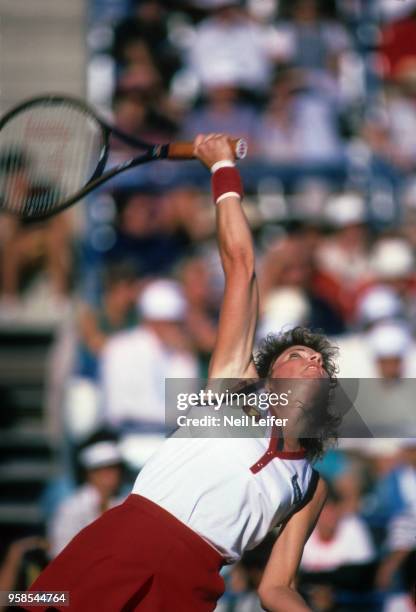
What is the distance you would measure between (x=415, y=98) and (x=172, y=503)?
5369 mm

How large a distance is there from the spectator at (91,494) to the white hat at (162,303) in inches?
37.5

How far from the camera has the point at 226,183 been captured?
3.37 meters

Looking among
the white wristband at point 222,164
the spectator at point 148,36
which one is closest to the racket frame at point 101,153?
the white wristband at point 222,164

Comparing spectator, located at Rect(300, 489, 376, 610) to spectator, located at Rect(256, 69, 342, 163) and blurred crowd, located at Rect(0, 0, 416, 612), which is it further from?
spectator, located at Rect(256, 69, 342, 163)

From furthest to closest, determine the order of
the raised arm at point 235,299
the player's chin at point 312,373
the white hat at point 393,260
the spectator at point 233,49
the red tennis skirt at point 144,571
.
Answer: the spectator at point 233,49, the white hat at point 393,260, the player's chin at point 312,373, the raised arm at point 235,299, the red tennis skirt at point 144,571

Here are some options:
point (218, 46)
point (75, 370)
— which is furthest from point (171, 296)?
point (218, 46)

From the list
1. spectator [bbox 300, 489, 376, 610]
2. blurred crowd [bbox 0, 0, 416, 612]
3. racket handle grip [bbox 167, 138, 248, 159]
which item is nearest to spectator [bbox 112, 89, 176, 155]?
blurred crowd [bbox 0, 0, 416, 612]

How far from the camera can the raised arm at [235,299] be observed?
3.21 metres

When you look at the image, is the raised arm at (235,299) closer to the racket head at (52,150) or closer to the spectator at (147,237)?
the racket head at (52,150)

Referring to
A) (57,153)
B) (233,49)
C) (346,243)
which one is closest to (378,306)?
(346,243)

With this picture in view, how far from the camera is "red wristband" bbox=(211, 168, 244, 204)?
337cm

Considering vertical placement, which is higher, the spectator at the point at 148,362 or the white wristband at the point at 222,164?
the white wristband at the point at 222,164

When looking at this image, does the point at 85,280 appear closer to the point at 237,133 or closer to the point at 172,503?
the point at 237,133

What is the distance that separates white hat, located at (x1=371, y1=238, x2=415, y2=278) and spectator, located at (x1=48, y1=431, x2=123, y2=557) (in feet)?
7.04
